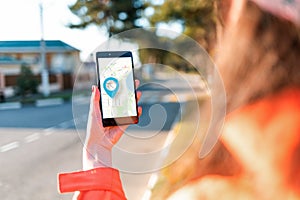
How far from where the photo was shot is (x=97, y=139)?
1.47 ft

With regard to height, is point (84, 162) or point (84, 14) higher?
point (84, 14)

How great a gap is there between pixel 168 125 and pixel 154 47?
4.3 inches

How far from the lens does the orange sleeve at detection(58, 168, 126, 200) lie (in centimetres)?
45

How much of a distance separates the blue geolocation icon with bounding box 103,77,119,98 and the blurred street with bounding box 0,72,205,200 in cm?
4

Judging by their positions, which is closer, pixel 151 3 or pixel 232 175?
→ pixel 232 175

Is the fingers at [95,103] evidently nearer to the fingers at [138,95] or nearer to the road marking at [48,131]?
the fingers at [138,95]

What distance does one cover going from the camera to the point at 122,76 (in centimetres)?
44

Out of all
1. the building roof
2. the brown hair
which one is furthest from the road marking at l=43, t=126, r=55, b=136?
the brown hair

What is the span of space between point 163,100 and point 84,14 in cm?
17

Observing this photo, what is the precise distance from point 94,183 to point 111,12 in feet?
0.76

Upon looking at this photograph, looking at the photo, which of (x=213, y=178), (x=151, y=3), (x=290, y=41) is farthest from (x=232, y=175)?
(x=151, y=3)

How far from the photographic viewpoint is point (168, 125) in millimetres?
496

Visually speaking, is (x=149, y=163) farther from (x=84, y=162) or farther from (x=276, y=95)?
(x=276, y=95)

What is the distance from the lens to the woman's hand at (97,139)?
443 mm
